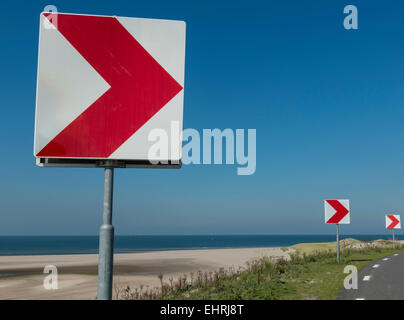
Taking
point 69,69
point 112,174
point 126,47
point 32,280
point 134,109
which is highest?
point 126,47

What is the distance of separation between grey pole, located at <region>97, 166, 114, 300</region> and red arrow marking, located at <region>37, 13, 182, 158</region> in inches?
9.7

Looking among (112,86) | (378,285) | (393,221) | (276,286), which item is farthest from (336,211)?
(112,86)

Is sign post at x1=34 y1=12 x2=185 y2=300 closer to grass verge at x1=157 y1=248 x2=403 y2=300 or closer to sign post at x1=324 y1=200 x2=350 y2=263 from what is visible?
grass verge at x1=157 y1=248 x2=403 y2=300

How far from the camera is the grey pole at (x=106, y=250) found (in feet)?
5.20

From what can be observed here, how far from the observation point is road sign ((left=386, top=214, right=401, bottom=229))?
24.1 meters

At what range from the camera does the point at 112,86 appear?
5.98ft

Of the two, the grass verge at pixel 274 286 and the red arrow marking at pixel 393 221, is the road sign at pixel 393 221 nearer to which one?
the red arrow marking at pixel 393 221

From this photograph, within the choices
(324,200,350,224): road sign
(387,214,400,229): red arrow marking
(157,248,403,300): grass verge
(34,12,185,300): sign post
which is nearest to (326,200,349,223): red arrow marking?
(324,200,350,224): road sign

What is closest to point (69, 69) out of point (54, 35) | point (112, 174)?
point (54, 35)

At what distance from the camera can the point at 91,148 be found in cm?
179

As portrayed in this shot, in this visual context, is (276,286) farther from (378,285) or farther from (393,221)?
(393,221)

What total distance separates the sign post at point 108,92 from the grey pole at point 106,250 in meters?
0.07
